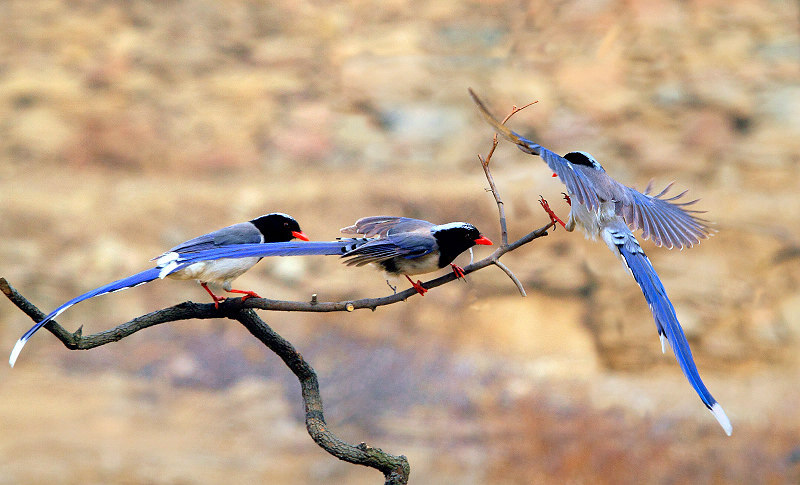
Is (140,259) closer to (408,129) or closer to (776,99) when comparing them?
(408,129)

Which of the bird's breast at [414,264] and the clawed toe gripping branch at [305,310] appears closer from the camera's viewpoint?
the clawed toe gripping branch at [305,310]

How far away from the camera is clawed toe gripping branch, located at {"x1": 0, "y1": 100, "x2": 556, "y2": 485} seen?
1671mm

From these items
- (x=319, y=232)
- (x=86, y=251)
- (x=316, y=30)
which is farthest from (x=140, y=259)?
(x=316, y=30)

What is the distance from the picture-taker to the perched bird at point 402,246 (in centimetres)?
172

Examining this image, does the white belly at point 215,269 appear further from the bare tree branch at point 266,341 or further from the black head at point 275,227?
the black head at point 275,227

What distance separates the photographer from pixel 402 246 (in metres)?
1.83

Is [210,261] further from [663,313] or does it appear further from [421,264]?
[663,313]

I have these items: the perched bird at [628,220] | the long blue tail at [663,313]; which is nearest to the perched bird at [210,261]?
the perched bird at [628,220]

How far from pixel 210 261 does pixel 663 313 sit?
1093 mm

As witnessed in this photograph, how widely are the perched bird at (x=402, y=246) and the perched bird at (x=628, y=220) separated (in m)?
0.27

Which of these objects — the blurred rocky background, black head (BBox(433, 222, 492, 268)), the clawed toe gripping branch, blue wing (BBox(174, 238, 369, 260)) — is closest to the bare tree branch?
the clawed toe gripping branch

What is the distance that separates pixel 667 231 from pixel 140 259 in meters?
5.45

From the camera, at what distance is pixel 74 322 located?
21.5 ft

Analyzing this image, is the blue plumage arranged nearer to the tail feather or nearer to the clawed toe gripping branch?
the clawed toe gripping branch
